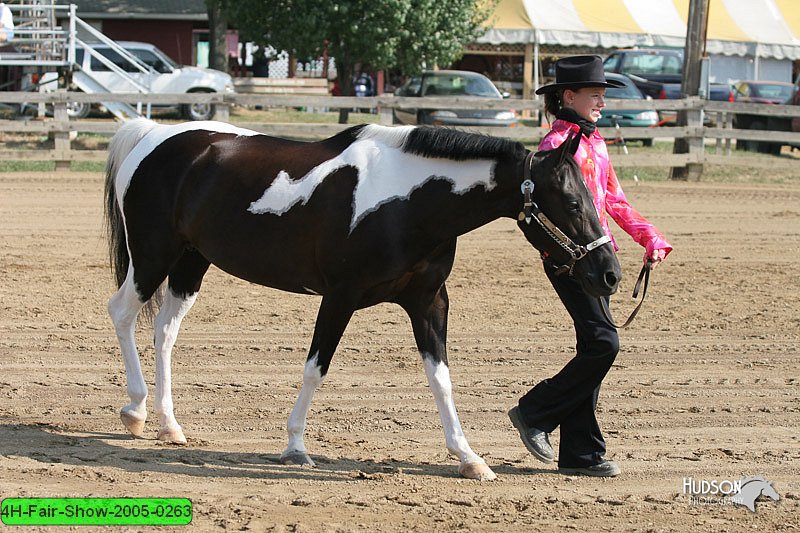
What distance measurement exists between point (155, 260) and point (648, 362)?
3.57m

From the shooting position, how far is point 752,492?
4992 mm

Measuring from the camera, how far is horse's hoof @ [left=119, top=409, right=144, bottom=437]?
5859 millimetres

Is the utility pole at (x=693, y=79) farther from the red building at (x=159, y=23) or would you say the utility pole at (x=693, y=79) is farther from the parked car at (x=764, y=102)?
the red building at (x=159, y=23)

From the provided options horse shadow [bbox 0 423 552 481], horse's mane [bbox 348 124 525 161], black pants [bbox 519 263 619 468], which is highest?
horse's mane [bbox 348 124 525 161]

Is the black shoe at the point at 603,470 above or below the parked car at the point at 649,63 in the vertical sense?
below

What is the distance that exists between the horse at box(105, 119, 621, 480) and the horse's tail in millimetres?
237

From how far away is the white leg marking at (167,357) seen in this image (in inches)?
227

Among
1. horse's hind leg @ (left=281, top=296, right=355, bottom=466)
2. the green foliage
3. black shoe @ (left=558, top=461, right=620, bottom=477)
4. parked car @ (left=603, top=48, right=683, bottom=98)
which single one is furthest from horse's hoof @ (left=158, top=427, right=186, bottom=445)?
parked car @ (left=603, top=48, right=683, bottom=98)

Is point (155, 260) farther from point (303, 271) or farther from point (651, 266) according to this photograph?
point (651, 266)

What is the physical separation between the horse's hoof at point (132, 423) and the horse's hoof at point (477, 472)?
1.85 meters

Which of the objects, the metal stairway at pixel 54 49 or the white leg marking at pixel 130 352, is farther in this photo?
the metal stairway at pixel 54 49

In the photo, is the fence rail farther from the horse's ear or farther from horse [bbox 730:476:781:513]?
horse [bbox 730:476:781:513]

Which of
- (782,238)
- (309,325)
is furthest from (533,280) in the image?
(782,238)

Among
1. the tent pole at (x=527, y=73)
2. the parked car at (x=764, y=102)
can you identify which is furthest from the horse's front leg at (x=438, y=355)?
the tent pole at (x=527, y=73)
